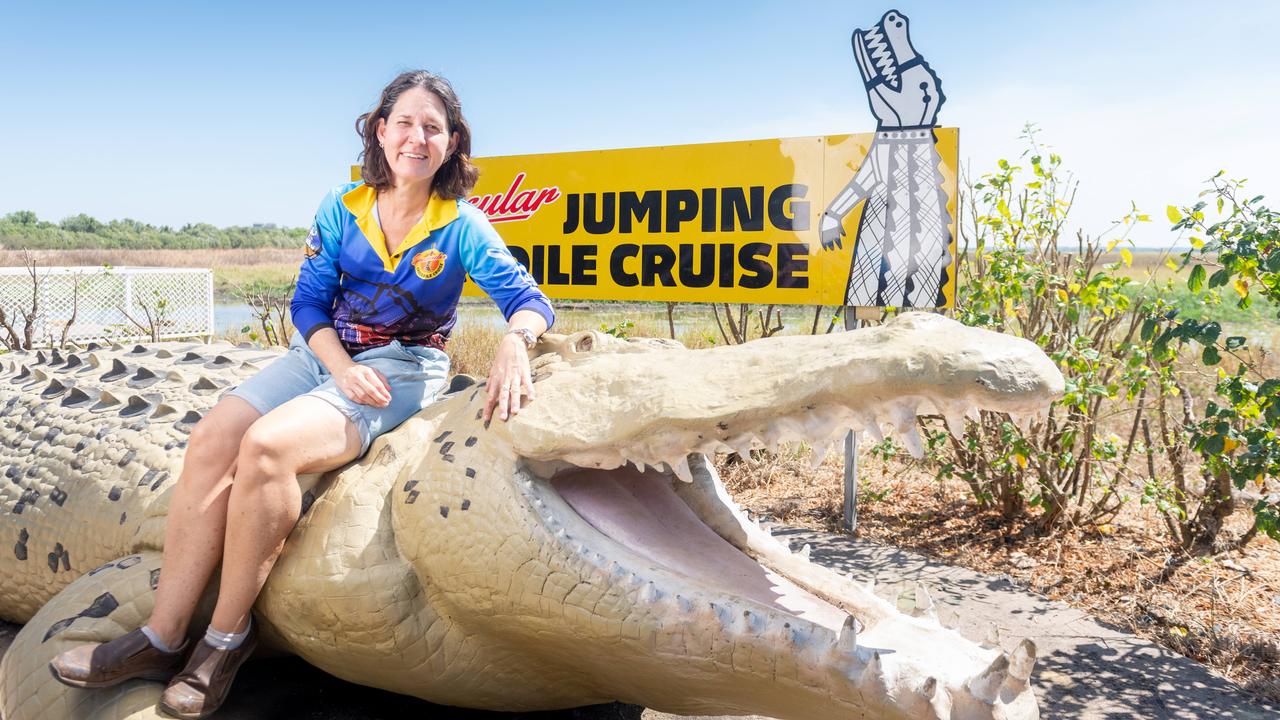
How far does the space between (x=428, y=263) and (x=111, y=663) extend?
1.27 meters

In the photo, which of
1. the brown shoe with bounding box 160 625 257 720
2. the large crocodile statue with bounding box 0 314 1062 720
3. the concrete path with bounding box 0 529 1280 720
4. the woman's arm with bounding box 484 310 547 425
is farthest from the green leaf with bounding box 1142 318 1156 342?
the brown shoe with bounding box 160 625 257 720

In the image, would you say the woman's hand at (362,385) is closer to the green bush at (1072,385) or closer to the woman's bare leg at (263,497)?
the woman's bare leg at (263,497)

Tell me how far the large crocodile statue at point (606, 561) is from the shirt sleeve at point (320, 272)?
0.46 meters

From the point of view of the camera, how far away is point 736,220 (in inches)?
197

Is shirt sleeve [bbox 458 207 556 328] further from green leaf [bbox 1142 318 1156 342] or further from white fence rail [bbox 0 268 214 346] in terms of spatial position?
white fence rail [bbox 0 268 214 346]

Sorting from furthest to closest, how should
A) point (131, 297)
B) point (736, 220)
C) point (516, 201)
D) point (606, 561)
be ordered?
point (131, 297)
point (516, 201)
point (736, 220)
point (606, 561)

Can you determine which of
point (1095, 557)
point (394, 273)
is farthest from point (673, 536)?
point (1095, 557)

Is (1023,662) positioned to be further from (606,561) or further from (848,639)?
(606,561)

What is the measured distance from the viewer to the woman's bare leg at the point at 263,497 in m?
2.05

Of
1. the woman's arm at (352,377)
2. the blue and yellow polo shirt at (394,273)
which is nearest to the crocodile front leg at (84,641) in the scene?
the woman's arm at (352,377)

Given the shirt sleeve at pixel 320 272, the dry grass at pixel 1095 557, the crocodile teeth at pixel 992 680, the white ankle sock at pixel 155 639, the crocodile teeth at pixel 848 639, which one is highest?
the shirt sleeve at pixel 320 272

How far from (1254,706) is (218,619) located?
3065 mm

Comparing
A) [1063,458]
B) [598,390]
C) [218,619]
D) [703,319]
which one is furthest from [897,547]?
[703,319]

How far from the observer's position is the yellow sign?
4.52 meters
